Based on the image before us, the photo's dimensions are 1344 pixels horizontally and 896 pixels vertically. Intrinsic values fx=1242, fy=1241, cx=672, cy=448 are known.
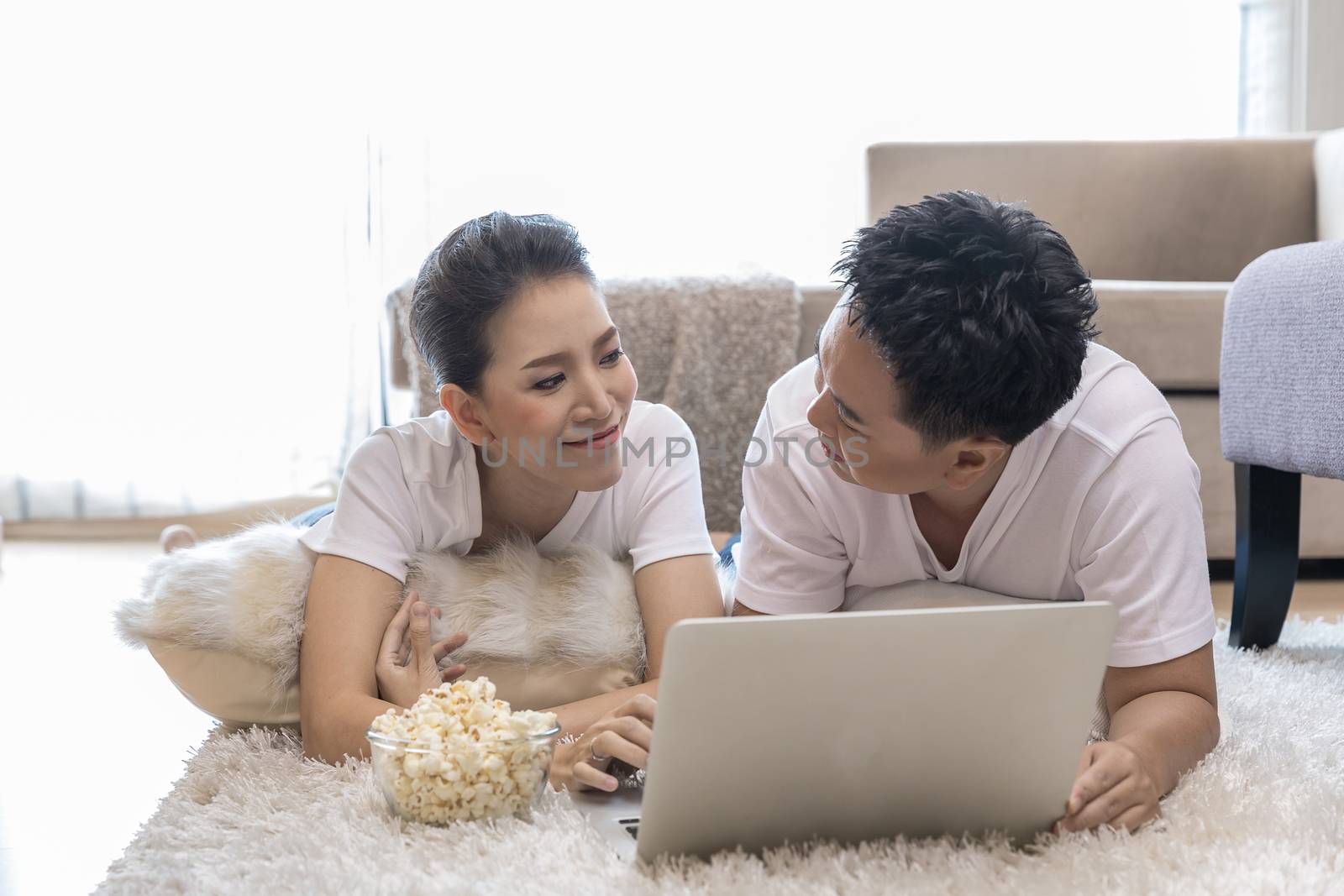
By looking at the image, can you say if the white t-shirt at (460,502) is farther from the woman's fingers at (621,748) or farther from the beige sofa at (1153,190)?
the beige sofa at (1153,190)

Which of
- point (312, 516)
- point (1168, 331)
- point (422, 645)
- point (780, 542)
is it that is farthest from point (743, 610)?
point (1168, 331)

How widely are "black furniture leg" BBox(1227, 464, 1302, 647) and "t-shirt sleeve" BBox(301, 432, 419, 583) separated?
3.44ft

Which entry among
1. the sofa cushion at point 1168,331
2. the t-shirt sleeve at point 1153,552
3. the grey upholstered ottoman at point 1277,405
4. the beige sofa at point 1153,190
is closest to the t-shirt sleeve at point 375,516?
A: the t-shirt sleeve at point 1153,552

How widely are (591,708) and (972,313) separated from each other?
522mm

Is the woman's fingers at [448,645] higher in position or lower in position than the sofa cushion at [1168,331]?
lower

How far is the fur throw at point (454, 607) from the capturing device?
126 centimetres

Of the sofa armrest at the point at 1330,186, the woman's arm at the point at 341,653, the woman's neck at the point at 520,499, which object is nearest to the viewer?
the woman's arm at the point at 341,653

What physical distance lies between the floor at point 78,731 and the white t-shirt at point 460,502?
0.29m

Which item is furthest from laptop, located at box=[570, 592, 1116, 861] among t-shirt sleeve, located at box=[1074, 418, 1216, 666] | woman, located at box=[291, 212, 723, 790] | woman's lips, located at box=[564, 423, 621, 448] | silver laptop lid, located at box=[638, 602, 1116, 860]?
woman's lips, located at box=[564, 423, 621, 448]

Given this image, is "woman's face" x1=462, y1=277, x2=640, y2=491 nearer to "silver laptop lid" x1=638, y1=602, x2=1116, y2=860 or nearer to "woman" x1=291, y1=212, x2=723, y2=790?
"woman" x1=291, y1=212, x2=723, y2=790

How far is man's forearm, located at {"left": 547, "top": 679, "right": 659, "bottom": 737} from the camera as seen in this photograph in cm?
117

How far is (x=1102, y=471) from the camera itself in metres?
1.06

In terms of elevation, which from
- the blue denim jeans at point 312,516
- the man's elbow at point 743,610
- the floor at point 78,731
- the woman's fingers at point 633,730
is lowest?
the floor at point 78,731

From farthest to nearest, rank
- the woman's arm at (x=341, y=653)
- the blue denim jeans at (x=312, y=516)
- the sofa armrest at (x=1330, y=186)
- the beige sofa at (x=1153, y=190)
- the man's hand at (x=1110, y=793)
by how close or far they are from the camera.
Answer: the beige sofa at (x=1153, y=190) < the sofa armrest at (x=1330, y=186) < the blue denim jeans at (x=312, y=516) < the woman's arm at (x=341, y=653) < the man's hand at (x=1110, y=793)
